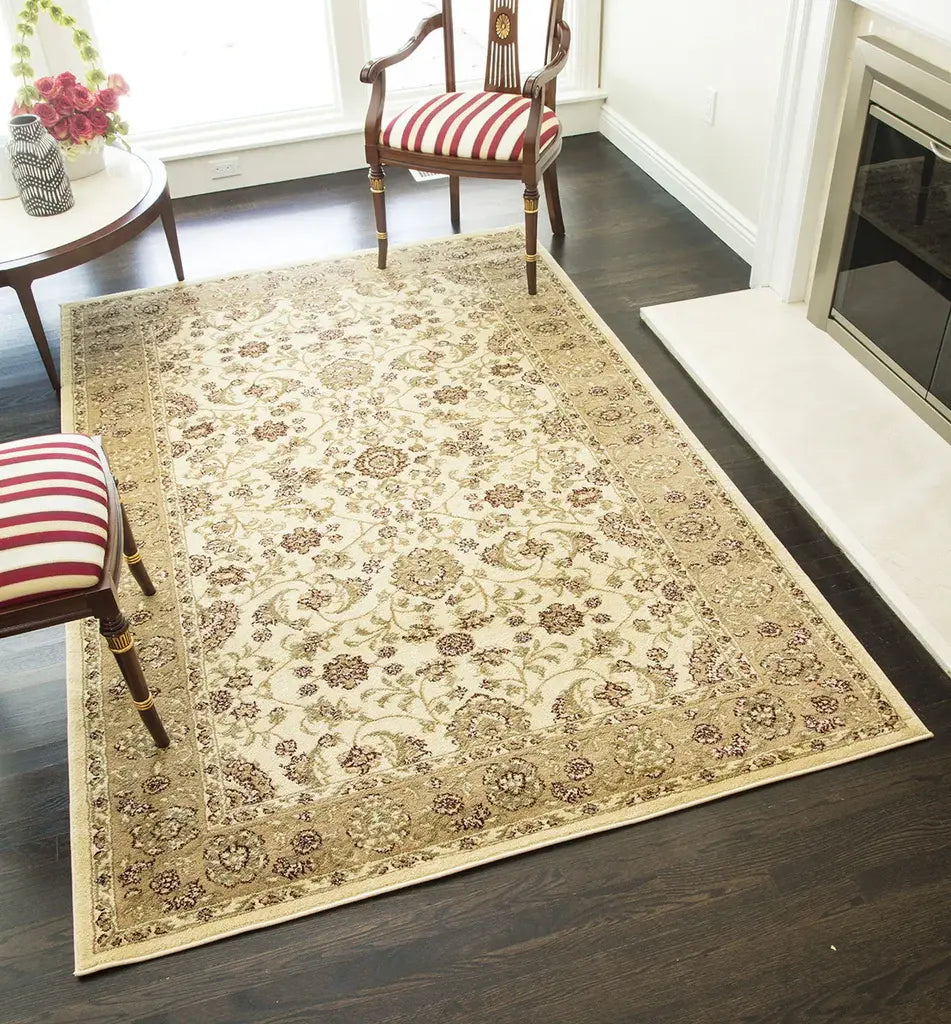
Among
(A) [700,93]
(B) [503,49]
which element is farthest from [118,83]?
(A) [700,93]

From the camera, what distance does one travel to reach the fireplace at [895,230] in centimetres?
294

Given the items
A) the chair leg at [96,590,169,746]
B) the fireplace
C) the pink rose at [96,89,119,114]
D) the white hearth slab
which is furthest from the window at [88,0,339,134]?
the chair leg at [96,590,169,746]

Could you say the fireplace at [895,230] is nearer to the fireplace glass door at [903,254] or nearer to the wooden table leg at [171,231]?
the fireplace glass door at [903,254]

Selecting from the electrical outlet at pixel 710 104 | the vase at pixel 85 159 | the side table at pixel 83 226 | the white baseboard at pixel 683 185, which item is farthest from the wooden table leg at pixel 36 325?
the electrical outlet at pixel 710 104

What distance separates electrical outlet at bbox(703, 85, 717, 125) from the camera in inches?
160

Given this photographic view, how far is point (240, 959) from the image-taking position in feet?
6.61

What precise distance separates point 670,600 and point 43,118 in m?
2.61

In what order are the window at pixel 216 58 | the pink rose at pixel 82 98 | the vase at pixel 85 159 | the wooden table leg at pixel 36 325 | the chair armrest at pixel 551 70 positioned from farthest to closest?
the window at pixel 216 58 < the vase at pixel 85 159 < the pink rose at pixel 82 98 < the chair armrest at pixel 551 70 < the wooden table leg at pixel 36 325

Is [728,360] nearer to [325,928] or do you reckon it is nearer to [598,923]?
[598,923]

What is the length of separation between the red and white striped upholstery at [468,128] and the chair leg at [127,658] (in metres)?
2.16

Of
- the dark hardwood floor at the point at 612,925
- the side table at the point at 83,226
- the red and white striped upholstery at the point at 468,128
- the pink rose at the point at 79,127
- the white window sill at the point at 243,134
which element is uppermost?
the pink rose at the point at 79,127

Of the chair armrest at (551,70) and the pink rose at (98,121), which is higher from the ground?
the chair armrest at (551,70)

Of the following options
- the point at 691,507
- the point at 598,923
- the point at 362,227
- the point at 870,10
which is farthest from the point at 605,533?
the point at 362,227

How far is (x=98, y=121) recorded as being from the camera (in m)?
3.67
